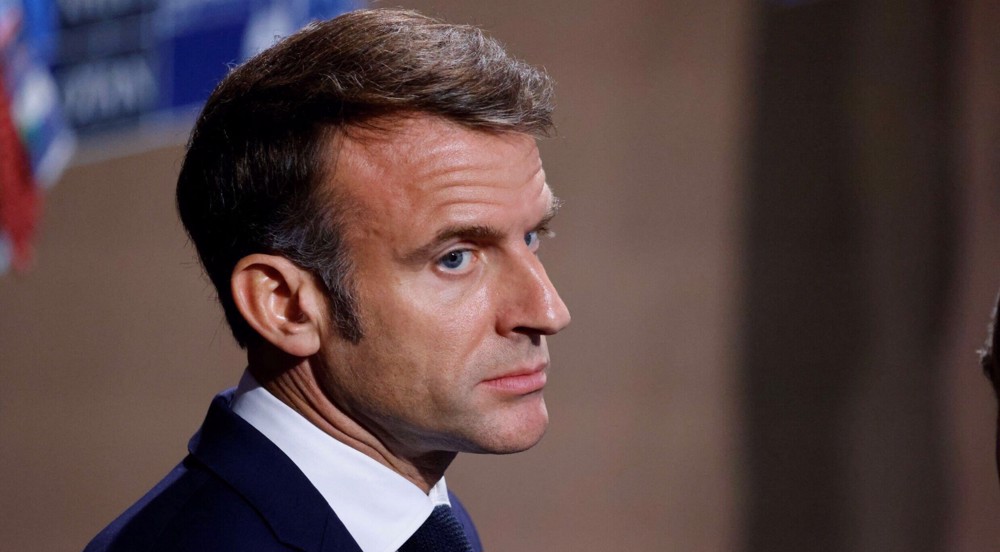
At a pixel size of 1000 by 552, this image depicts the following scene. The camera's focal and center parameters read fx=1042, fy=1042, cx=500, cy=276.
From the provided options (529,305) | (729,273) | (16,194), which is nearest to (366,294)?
(529,305)

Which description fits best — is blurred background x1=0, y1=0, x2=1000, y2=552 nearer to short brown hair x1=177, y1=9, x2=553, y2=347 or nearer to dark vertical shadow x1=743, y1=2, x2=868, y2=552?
dark vertical shadow x1=743, y1=2, x2=868, y2=552

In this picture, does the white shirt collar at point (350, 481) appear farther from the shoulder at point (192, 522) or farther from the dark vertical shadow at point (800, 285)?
the dark vertical shadow at point (800, 285)

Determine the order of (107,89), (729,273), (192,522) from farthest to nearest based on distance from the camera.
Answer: (107,89), (729,273), (192,522)

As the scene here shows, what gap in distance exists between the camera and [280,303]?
1.14 metres

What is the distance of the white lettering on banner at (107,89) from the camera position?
3.26 metres

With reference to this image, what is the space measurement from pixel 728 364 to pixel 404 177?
1636 millimetres

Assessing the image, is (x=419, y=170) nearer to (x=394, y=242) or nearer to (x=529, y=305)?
(x=394, y=242)

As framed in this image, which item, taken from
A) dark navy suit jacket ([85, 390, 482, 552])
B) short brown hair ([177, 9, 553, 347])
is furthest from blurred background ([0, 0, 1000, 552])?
dark navy suit jacket ([85, 390, 482, 552])

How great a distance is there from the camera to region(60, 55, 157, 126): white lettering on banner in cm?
326

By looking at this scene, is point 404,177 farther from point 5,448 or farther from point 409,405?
point 5,448

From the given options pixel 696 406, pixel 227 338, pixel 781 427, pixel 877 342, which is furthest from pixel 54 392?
pixel 877 342

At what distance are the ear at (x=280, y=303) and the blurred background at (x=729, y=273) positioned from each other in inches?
63.4

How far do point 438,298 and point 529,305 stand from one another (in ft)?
0.32

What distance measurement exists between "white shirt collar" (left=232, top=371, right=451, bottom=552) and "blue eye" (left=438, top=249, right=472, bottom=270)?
23 cm
